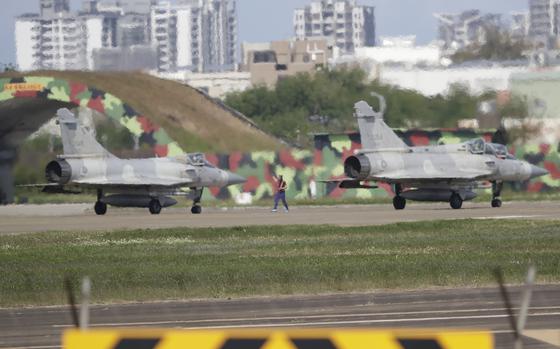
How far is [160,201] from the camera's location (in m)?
50.8

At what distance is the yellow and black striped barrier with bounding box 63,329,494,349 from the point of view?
25.1 ft

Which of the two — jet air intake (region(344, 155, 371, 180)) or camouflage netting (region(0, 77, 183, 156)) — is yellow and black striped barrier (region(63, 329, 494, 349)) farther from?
camouflage netting (region(0, 77, 183, 156))

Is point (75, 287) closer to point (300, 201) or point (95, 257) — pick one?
point (95, 257)

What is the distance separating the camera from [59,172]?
4762cm

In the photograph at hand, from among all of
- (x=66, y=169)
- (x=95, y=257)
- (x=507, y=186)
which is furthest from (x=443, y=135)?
(x=95, y=257)

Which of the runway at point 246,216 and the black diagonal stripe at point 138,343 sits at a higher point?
the black diagonal stripe at point 138,343

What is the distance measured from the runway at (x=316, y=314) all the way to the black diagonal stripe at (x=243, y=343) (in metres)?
6.71

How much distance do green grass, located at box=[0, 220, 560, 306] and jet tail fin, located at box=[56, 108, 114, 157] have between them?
13.2 meters

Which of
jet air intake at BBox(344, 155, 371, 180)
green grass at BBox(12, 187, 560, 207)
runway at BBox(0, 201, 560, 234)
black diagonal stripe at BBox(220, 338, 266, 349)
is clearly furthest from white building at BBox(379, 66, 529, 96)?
black diagonal stripe at BBox(220, 338, 266, 349)

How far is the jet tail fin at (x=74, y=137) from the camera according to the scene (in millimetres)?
47875

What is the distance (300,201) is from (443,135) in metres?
6.75

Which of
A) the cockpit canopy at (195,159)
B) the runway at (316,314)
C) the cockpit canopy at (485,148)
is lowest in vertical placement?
the cockpit canopy at (195,159)

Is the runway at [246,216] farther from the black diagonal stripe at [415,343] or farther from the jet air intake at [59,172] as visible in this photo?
the black diagonal stripe at [415,343]

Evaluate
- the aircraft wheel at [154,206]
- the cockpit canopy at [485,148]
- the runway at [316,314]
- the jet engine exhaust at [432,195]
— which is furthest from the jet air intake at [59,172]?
the runway at [316,314]
